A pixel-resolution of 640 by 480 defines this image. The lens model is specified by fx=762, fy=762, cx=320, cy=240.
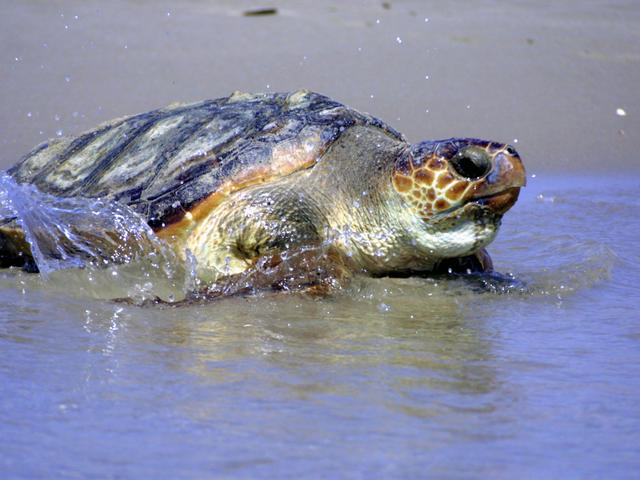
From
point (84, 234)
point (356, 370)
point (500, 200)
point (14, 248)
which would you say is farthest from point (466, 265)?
point (14, 248)

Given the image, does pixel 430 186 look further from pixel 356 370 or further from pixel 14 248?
pixel 14 248

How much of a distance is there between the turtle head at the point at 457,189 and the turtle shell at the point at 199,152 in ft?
1.93

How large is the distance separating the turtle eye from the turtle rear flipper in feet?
7.13

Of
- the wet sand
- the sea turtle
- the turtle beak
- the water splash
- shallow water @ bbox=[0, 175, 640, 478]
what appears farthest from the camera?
the wet sand

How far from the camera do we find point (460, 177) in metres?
3.44

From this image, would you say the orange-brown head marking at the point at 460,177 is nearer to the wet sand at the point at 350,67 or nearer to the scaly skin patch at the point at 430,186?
the scaly skin patch at the point at 430,186

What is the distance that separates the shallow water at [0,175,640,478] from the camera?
5.58 ft

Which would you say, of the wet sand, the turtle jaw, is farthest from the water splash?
the wet sand

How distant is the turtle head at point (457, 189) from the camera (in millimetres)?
3373

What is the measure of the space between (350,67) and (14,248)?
563cm

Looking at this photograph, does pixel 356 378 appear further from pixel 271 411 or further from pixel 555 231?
pixel 555 231

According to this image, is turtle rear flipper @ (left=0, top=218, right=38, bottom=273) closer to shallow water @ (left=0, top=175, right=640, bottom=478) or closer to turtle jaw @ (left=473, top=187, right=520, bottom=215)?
shallow water @ (left=0, top=175, right=640, bottom=478)

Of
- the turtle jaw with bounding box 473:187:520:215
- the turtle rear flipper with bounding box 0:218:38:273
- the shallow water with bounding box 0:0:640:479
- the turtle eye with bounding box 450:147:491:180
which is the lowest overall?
the turtle rear flipper with bounding box 0:218:38:273

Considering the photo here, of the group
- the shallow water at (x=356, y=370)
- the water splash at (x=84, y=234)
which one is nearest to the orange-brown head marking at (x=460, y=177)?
the shallow water at (x=356, y=370)
